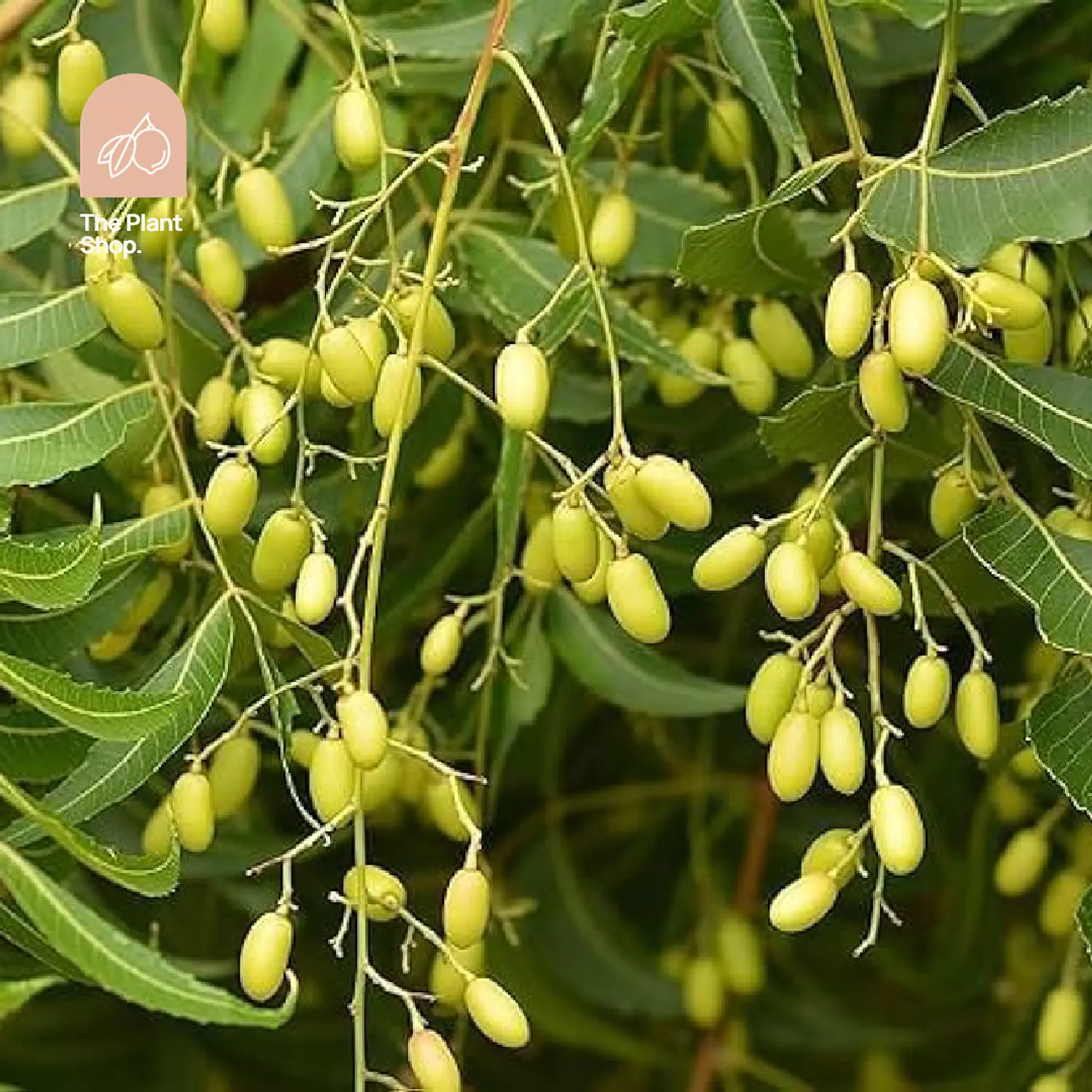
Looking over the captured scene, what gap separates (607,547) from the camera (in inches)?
27.1

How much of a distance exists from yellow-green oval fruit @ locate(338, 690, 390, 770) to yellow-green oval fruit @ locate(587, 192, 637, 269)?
23 centimetres

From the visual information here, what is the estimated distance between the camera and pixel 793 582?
67 centimetres

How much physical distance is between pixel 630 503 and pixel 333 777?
0.36ft

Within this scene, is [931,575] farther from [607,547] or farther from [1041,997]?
[1041,997]

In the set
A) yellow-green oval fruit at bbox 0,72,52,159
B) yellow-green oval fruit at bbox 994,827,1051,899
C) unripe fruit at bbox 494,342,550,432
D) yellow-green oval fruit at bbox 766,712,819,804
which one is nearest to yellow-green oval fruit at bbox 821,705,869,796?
yellow-green oval fruit at bbox 766,712,819,804

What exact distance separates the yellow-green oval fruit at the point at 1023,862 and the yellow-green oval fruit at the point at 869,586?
10.0 inches

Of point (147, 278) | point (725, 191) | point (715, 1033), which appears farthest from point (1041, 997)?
point (147, 278)

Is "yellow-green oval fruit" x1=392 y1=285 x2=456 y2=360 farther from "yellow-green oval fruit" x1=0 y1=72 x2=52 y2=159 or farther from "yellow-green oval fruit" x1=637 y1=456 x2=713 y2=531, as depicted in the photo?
"yellow-green oval fruit" x1=0 y1=72 x2=52 y2=159

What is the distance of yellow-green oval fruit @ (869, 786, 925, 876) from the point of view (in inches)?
25.9

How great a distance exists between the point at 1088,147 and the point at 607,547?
17cm

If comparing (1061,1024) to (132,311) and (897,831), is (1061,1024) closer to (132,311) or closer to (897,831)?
(897,831)

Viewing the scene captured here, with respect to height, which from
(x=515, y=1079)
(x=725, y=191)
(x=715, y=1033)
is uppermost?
(x=725, y=191)

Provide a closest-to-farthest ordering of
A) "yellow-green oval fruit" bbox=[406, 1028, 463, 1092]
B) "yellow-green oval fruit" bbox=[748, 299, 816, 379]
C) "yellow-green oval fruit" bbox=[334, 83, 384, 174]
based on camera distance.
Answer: "yellow-green oval fruit" bbox=[406, 1028, 463, 1092]
"yellow-green oval fruit" bbox=[334, 83, 384, 174]
"yellow-green oval fruit" bbox=[748, 299, 816, 379]

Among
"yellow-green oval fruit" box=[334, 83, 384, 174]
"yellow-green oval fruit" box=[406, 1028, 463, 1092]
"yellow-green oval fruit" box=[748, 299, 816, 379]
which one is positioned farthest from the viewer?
"yellow-green oval fruit" box=[748, 299, 816, 379]
